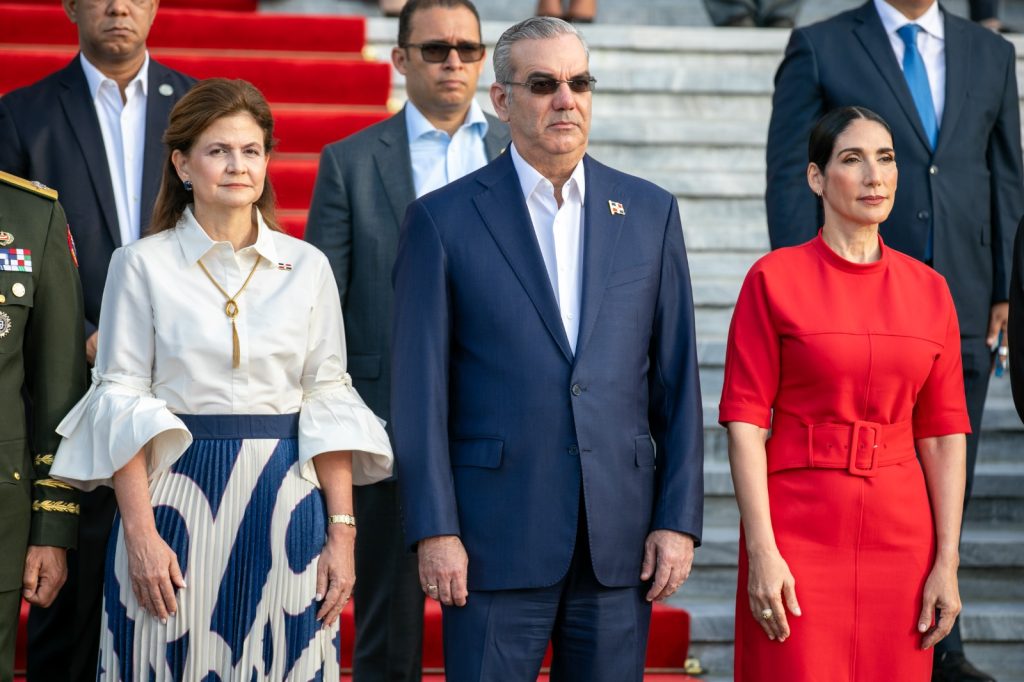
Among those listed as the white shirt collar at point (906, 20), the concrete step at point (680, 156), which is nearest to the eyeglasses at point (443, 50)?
the white shirt collar at point (906, 20)

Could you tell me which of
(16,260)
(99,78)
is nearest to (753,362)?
(16,260)

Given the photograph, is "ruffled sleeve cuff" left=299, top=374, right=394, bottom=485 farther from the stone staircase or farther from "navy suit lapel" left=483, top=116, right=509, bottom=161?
the stone staircase

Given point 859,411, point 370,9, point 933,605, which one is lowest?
point 933,605

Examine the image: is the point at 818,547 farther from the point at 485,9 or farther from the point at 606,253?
the point at 485,9

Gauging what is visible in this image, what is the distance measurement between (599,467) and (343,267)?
1.27 meters

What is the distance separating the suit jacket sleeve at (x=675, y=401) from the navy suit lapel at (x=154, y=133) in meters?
1.58

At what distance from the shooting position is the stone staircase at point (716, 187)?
16.3 ft

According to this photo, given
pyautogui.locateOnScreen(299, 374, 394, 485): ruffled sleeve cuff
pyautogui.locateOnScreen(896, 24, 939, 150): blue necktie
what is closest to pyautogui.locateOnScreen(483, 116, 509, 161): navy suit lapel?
pyautogui.locateOnScreen(896, 24, 939, 150): blue necktie

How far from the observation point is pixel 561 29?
10.1 ft

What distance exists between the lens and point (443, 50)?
163 inches

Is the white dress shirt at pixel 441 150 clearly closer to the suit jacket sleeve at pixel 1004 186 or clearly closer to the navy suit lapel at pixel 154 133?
the navy suit lapel at pixel 154 133

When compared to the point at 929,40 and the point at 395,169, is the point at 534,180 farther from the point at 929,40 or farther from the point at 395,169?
the point at 929,40

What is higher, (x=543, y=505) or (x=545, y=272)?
(x=545, y=272)

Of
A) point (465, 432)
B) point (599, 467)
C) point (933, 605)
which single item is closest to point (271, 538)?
point (465, 432)
